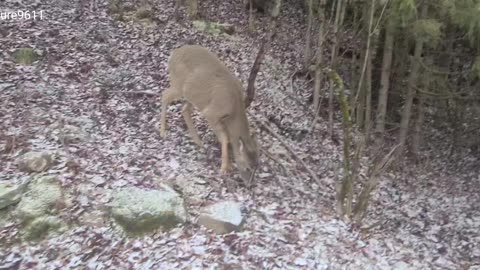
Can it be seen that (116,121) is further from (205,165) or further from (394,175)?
(394,175)

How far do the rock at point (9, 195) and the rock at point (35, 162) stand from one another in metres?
0.31

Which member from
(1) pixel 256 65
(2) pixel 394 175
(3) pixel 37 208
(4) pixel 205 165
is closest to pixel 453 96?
(2) pixel 394 175

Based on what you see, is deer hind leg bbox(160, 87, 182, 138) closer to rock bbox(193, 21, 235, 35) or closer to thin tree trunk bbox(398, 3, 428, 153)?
thin tree trunk bbox(398, 3, 428, 153)

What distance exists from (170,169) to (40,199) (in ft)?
4.89

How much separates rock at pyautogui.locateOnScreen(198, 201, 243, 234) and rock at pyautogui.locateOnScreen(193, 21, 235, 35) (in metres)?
5.56

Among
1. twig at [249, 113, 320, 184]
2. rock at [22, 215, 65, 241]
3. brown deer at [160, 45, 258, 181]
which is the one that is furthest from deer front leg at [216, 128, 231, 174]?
rock at [22, 215, 65, 241]

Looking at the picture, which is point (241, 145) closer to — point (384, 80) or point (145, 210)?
point (145, 210)

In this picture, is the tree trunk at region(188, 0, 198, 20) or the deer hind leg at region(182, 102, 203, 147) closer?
the deer hind leg at region(182, 102, 203, 147)

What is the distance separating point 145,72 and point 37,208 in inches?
141

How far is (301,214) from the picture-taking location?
5.94 meters

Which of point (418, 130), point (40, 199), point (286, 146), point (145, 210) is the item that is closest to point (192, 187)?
point (145, 210)

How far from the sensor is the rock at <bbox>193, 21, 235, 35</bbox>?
1038 cm

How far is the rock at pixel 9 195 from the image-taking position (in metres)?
5.14

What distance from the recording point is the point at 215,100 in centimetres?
624
